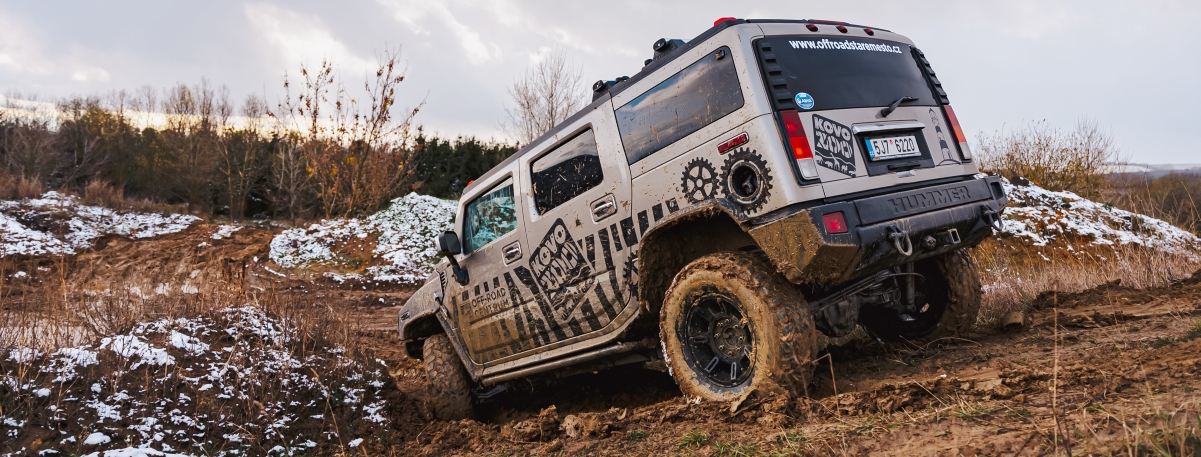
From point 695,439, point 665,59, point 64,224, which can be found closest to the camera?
point 695,439

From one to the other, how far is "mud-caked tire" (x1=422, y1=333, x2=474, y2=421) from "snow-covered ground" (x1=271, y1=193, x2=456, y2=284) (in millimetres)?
9189

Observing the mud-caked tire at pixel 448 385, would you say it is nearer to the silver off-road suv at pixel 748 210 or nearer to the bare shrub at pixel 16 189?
the silver off-road suv at pixel 748 210

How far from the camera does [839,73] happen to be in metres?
3.44

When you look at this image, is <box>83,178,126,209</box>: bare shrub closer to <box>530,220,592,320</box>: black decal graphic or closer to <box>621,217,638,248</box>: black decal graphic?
<box>530,220,592,320</box>: black decal graphic

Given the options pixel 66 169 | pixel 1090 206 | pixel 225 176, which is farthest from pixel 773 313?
pixel 66 169

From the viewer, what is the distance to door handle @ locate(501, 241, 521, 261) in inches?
180

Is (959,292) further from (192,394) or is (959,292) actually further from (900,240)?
(192,394)

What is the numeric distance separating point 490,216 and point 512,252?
0.44 meters

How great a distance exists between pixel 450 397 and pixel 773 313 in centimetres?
312

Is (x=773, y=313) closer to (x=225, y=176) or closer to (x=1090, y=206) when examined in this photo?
(x=1090, y=206)

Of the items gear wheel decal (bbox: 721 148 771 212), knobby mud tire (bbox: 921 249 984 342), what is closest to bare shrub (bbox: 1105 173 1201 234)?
knobby mud tire (bbox: 921 249 984 342)

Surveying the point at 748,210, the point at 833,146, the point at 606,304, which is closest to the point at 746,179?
the point at 748,210

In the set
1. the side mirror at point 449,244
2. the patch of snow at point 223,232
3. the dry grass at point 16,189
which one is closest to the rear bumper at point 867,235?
the side mirror at point 449,244

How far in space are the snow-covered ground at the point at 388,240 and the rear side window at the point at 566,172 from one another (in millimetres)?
10654
